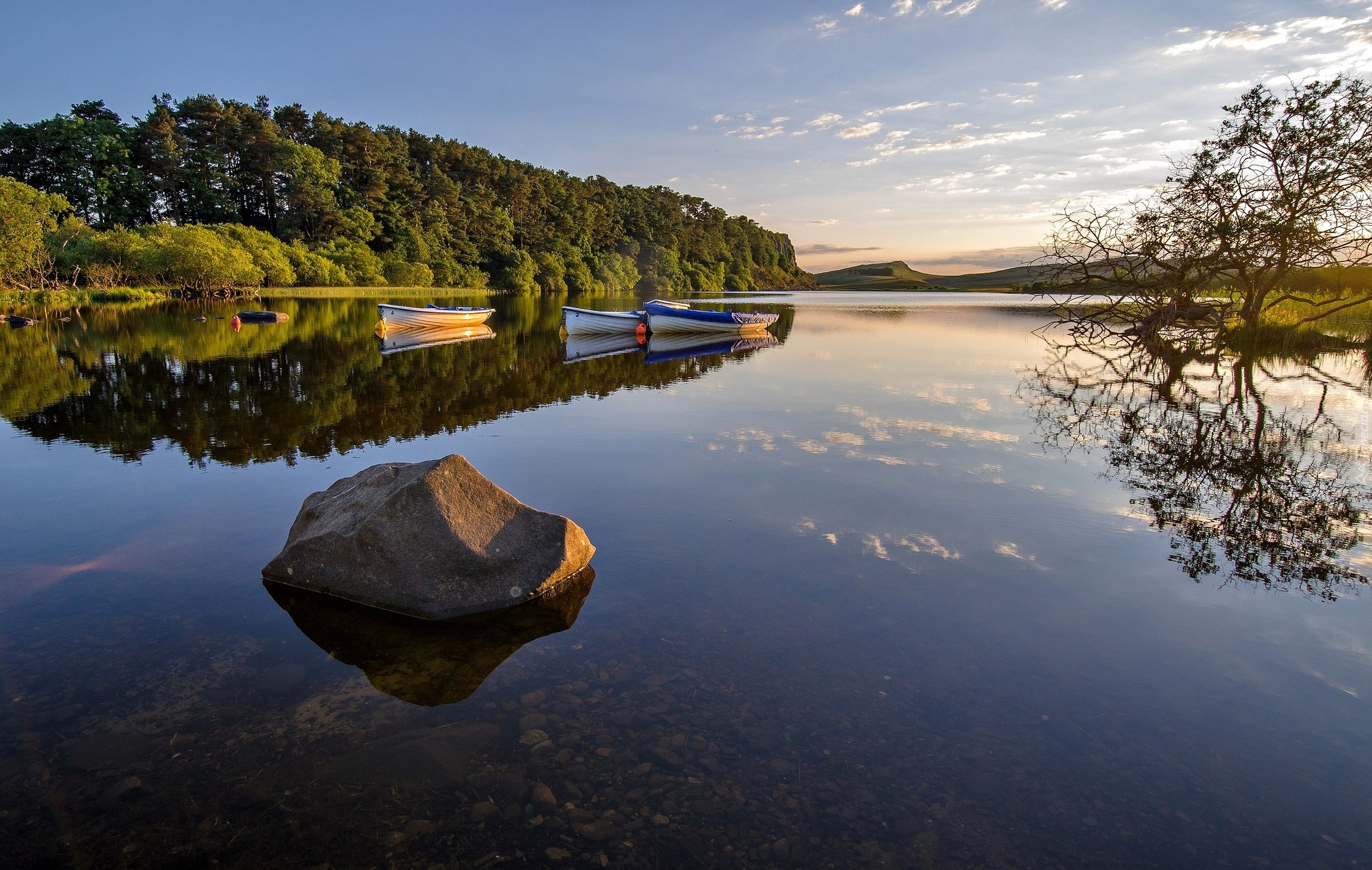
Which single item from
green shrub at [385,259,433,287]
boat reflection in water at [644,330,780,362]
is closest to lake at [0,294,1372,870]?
boat reflection in water at [644,330,780,362]

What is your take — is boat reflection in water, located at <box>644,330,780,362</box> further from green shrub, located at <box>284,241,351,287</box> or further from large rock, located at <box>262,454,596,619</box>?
green shrub, located at <box>284,241,351,287</box>

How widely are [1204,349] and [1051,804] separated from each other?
3110 cm

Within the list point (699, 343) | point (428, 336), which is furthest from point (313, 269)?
point (699, 343)

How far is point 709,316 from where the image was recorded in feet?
123

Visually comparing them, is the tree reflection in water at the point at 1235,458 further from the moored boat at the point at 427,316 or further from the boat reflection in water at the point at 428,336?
the moored boat at the point at 427,316

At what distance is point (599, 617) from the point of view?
583 cm

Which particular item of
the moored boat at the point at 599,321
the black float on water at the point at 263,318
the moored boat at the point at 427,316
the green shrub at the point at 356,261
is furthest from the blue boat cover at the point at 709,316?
the green shrub at the point at 356,261

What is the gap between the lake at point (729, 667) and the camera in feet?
11.6

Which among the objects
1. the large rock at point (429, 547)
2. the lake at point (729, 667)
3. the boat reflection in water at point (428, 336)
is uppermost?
the boat reflection in water at point (428, 336)

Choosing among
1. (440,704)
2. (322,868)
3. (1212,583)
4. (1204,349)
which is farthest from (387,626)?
(1204,349)

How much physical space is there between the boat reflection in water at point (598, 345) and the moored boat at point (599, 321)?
192 mm

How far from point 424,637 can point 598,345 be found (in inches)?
1103

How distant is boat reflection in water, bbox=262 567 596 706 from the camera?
4867mm

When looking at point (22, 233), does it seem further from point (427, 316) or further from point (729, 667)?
point (729, 667)
